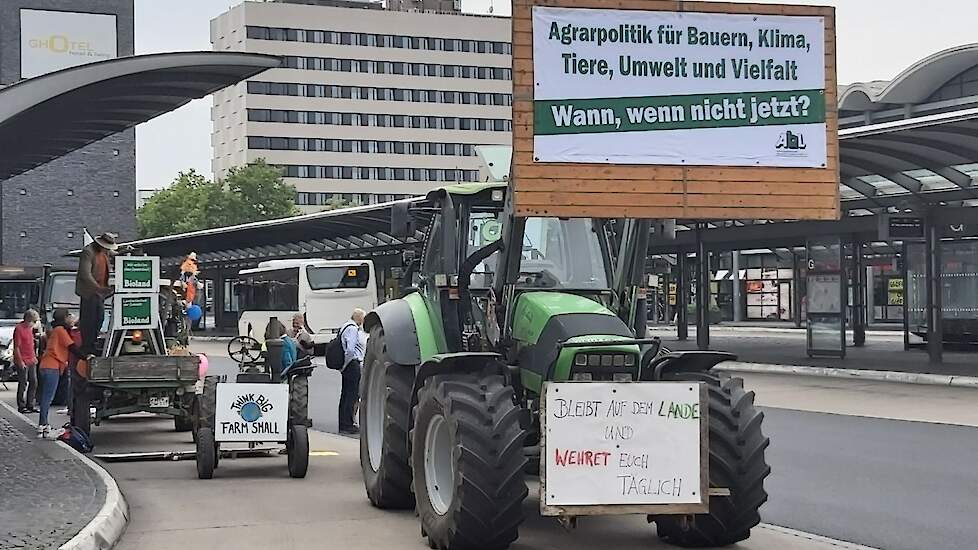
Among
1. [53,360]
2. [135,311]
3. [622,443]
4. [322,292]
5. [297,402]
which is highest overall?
[322,292]

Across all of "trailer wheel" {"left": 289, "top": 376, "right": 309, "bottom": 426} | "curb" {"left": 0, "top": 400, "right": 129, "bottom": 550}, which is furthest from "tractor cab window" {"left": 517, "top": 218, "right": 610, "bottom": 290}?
"trailer wheel" {"left": 289, "top": 376, "right": 309, "bottom": 426}

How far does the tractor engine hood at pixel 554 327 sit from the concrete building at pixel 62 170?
60.9m

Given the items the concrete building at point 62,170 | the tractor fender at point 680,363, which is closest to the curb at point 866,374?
the tractor fender at point 680,363

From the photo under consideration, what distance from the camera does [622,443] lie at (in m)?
8.10

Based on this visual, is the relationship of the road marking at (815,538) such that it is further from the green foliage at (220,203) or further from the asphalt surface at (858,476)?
the green foliage at (220,203)

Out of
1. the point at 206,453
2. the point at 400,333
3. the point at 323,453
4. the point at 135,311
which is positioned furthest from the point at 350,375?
the point at 400,333

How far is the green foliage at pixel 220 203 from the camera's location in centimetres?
7475

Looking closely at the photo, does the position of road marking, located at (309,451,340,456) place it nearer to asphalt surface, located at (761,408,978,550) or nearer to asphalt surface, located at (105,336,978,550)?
asphalt surface, located at (105,336,978,550)

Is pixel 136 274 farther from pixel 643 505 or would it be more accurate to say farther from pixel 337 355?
pixel 643 505

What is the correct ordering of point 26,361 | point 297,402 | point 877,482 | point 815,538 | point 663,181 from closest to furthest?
1. point 663,181
2. point 815,538
3. point 877,482
4. point 297,402
5. point 26,361

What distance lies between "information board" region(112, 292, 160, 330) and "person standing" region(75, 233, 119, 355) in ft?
0.57

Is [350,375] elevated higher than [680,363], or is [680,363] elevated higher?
[680,363]

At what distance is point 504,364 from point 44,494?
168 inches

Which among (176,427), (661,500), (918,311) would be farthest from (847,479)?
(918,311)
